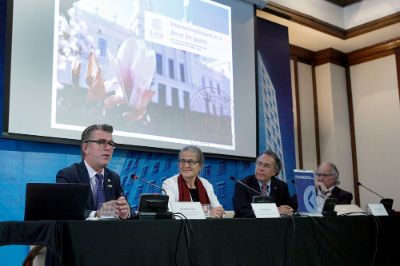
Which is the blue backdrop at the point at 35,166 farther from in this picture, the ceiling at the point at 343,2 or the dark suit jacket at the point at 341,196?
the ceiling at the point at 343,2

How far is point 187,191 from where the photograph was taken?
9.64ft

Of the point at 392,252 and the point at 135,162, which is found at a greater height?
the point at 135,162

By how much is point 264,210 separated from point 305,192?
0.54 meters

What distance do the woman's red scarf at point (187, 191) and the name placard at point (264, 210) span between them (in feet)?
2.62

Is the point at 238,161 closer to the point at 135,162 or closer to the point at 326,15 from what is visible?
the point at 135,162

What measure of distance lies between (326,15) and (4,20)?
3.55 meters

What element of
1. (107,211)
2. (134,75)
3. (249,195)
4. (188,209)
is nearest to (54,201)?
(107,211)

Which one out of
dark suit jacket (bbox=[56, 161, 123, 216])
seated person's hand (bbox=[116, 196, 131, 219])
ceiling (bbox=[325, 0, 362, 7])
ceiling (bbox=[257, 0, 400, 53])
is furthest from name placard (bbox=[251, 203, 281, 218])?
ceiling (bbox=[325, 0, 362, 7])

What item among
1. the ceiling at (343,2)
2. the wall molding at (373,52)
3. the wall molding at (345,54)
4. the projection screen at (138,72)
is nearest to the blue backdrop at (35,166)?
the projection screen at (138,72)

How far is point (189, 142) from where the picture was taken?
3793mm

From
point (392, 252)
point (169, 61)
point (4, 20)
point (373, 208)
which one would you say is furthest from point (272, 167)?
point (4, 20)

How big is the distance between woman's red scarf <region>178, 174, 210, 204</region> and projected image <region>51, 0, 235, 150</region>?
2.17ft

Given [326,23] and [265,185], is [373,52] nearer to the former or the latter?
[326,23]

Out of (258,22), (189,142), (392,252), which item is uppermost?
(258,22)
